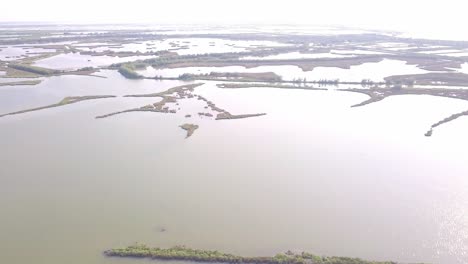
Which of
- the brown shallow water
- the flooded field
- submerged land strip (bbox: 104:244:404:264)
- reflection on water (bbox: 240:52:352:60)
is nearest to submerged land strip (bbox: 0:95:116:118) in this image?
the flooded field

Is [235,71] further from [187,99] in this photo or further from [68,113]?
[68,113]

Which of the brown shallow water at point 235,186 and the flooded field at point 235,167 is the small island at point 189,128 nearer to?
the flooded field at point 235,167

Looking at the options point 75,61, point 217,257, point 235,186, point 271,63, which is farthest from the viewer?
point 75,61

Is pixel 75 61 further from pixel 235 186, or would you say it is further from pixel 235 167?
pixel 235 186

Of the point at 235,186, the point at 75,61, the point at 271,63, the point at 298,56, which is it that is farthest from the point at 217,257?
the point at 298,56

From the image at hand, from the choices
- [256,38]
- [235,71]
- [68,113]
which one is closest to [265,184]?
[68,113]

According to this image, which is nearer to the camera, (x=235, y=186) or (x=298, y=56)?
(x=235, y=186)
